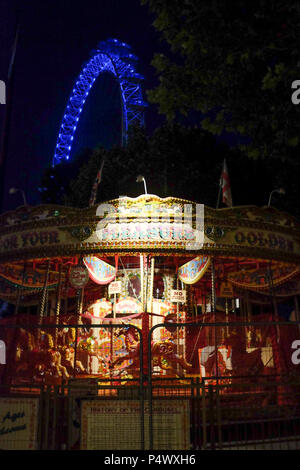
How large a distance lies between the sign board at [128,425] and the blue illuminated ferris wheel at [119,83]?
1109 inches

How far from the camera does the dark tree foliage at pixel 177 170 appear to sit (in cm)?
2591

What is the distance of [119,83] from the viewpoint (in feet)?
117

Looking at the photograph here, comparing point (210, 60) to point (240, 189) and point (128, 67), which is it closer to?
point (240, 189)

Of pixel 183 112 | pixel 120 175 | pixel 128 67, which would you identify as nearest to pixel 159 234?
pixel 183 112

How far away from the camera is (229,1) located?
7535 mm

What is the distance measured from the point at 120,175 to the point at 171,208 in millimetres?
17042

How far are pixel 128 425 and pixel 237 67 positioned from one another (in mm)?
6483

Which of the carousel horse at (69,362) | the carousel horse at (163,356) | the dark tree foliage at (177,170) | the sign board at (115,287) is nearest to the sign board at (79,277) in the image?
the sign board at (115,287)

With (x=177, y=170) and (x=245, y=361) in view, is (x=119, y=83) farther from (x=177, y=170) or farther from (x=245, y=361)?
(x=245, y=361)

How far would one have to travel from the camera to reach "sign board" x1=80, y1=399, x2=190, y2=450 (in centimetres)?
550

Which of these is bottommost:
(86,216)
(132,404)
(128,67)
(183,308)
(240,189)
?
(132,404)

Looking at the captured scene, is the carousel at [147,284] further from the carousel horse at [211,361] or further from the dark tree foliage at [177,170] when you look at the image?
the dark tree foliage at [177,170]

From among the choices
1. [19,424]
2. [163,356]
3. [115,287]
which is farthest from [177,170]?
[19,424]

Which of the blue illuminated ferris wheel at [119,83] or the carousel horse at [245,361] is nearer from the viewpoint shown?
the carousel horse at [245,361]
